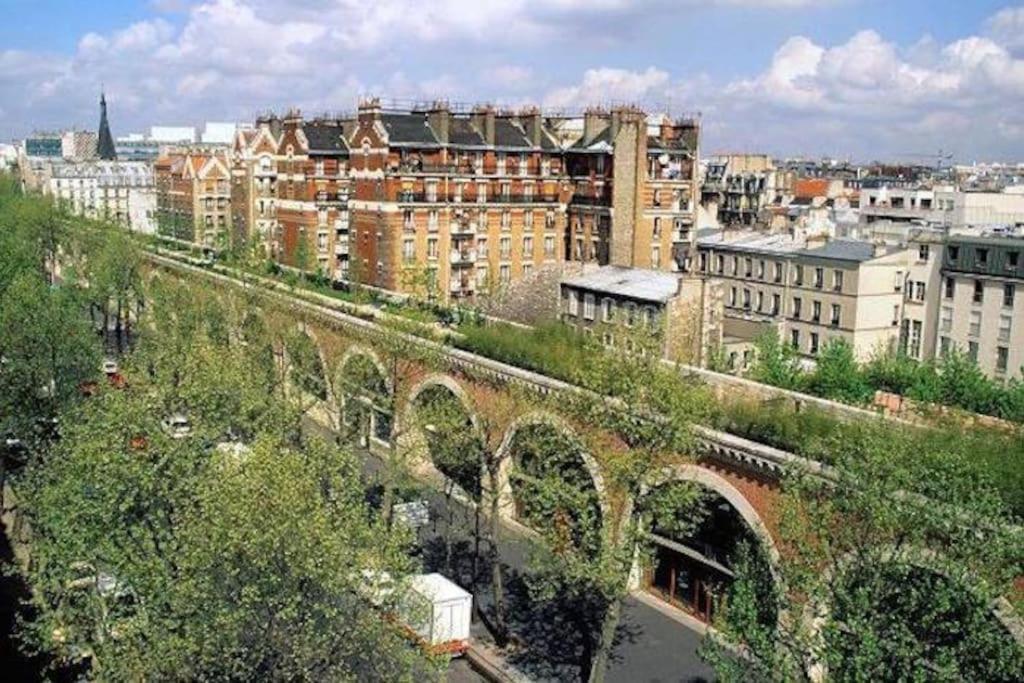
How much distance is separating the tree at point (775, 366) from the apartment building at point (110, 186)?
9089 centimetres

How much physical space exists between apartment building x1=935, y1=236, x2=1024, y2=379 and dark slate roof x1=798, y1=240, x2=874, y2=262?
4.15 metres

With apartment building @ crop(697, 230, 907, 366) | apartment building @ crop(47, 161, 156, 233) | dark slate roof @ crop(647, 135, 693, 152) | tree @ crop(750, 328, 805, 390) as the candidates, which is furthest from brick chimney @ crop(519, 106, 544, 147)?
apartment building @ crop(47, 161, 156, 233)

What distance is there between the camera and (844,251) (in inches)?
2301

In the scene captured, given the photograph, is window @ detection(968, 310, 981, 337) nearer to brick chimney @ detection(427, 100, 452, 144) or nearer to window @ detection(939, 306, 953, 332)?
window @ detection(939, 306, 953, 332)

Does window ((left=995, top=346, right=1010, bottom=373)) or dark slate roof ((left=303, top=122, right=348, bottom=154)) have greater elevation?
dark slate roof ((left=303, top=122, right=348, bottom=154))

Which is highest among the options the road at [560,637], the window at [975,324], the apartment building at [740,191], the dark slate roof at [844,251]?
the apartment building at [740,191]

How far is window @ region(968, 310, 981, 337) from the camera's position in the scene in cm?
5641

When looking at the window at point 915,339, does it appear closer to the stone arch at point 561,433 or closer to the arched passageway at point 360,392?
the stone arch at point 561,433

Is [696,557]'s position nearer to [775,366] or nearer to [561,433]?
[561,433]

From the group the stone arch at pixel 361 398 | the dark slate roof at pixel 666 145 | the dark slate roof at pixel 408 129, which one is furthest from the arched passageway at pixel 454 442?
the dark slate roof at pixel 666 145

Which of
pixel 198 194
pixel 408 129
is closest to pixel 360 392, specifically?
pixel 408 129

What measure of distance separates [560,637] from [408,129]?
119 ft

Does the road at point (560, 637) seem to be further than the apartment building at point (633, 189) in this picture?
No

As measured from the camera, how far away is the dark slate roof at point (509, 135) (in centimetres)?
6347
